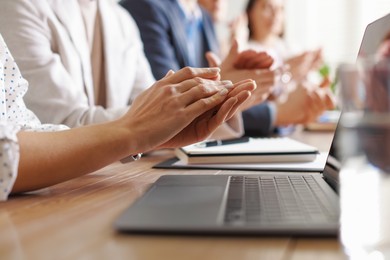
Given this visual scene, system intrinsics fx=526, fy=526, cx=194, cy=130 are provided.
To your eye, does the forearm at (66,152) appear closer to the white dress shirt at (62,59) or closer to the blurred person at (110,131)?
the blurred person at (110,131)

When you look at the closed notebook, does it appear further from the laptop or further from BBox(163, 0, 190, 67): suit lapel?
BBox(163, 0, 190, 67): suit lapel

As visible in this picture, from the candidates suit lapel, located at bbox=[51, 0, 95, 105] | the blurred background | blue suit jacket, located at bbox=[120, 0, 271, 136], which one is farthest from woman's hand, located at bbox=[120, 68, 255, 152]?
the blurred background

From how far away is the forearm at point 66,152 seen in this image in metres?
0.57

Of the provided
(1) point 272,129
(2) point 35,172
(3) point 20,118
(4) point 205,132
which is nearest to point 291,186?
(4) point 205,132

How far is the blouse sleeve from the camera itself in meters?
0.54

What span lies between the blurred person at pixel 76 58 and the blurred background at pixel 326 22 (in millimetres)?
2379

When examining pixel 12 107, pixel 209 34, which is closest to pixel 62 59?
pixel 12 107

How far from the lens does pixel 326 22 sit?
3732 mm

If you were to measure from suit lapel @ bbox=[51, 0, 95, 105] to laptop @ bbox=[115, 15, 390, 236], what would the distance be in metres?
0.59

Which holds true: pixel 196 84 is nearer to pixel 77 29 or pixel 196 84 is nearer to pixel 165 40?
pixel 77 29

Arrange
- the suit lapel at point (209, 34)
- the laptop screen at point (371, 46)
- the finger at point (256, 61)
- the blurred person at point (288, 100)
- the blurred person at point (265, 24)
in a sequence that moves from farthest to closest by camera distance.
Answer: the blurred person at point (265, 24)
the suit lapel at point (209, 34)
the blurred person at point (288, 100)
the finger at point (256, 61)
the laptop screen at point (371, 46)

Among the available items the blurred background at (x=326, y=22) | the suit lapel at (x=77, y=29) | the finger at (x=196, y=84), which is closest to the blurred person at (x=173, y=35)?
the suit lapel at (x=77, y=29)

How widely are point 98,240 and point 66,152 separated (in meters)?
0.21

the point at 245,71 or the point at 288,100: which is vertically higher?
the point at 245,71
